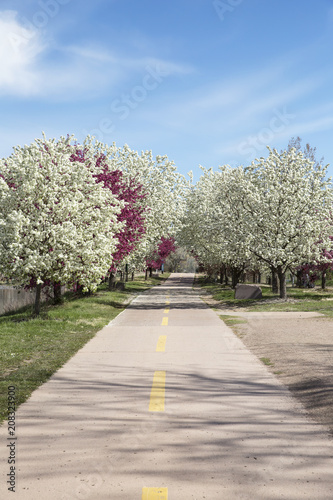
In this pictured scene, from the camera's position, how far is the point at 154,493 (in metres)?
3.86

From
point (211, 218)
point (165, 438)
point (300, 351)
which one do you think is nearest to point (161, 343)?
point (300, 351)

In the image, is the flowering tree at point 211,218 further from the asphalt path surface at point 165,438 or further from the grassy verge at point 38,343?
the asphalt path surface at point 165,438

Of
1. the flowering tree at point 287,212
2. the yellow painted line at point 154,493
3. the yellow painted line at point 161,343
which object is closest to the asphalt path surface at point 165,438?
the yellow painted line at point 154,493

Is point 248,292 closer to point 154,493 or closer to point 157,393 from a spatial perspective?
point 157,393

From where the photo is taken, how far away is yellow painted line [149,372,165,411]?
20.5ft

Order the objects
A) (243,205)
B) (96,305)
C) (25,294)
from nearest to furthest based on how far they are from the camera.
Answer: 1. (96,305)
2. (25,294)
3. (243,205)

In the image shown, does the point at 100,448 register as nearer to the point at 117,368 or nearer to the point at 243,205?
the point at 117,368

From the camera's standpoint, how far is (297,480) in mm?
4117

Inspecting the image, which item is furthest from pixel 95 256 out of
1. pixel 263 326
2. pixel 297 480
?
pixel 297 480

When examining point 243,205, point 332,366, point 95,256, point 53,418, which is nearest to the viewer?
point 53,418

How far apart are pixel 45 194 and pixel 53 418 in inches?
433

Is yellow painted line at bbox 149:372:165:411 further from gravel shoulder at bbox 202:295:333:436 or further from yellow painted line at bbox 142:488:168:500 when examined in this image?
yellow painted line at bbox 142:488:168:500

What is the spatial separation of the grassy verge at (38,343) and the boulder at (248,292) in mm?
10652

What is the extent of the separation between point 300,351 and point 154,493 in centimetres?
724
